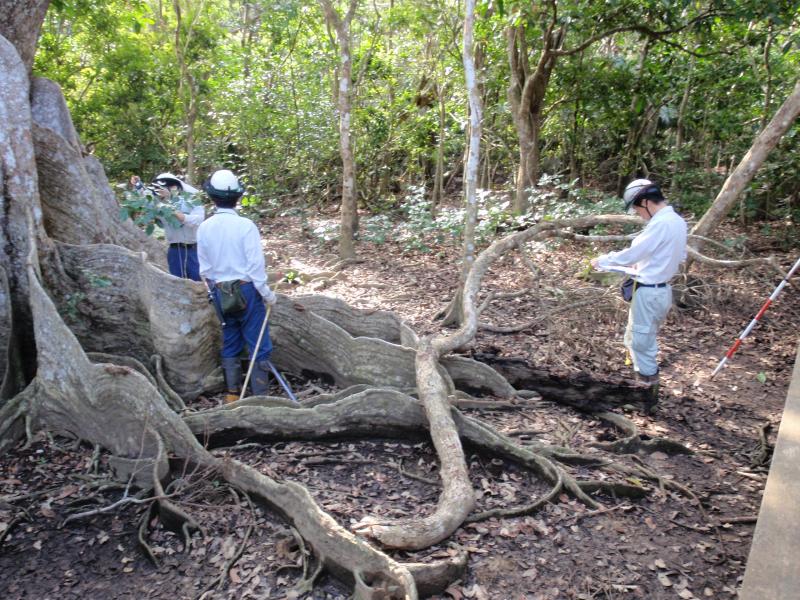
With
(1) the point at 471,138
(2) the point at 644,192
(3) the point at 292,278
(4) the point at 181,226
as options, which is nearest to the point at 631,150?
(1) the point at 471,138

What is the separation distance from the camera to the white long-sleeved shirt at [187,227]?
5242 millimetres

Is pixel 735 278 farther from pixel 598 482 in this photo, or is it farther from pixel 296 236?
pixel 296 236

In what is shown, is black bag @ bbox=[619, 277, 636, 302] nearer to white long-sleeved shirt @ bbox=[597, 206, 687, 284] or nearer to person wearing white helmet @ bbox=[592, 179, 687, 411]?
person wearing white helmet @ bbox=[592, 179, 687, 411]

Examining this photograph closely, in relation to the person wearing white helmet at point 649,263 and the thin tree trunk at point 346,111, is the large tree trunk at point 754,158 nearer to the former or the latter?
the person wearing white helmet at point 649,263

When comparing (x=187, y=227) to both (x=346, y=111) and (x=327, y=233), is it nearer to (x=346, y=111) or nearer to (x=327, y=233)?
(x=346, y=111)

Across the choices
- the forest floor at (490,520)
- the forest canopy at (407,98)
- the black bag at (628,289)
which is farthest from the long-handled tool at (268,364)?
the forest canopy at (407,98)

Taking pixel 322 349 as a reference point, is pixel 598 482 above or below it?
below

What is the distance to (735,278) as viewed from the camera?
8102 millimetres

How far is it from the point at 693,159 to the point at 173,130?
1105 centimetres

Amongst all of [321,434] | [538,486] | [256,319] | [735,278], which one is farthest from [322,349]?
[735,278]

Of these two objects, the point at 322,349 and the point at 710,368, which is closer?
the point at 322,349

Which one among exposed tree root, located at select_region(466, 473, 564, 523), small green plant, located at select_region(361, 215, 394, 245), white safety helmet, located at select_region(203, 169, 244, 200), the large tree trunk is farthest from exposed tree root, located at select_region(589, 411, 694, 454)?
small green plant, located at select_region(361, 215, 394, 245)

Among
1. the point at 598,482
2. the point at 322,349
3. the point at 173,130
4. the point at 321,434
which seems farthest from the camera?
the point at 173,130

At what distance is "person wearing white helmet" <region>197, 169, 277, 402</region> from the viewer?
4.33 m
